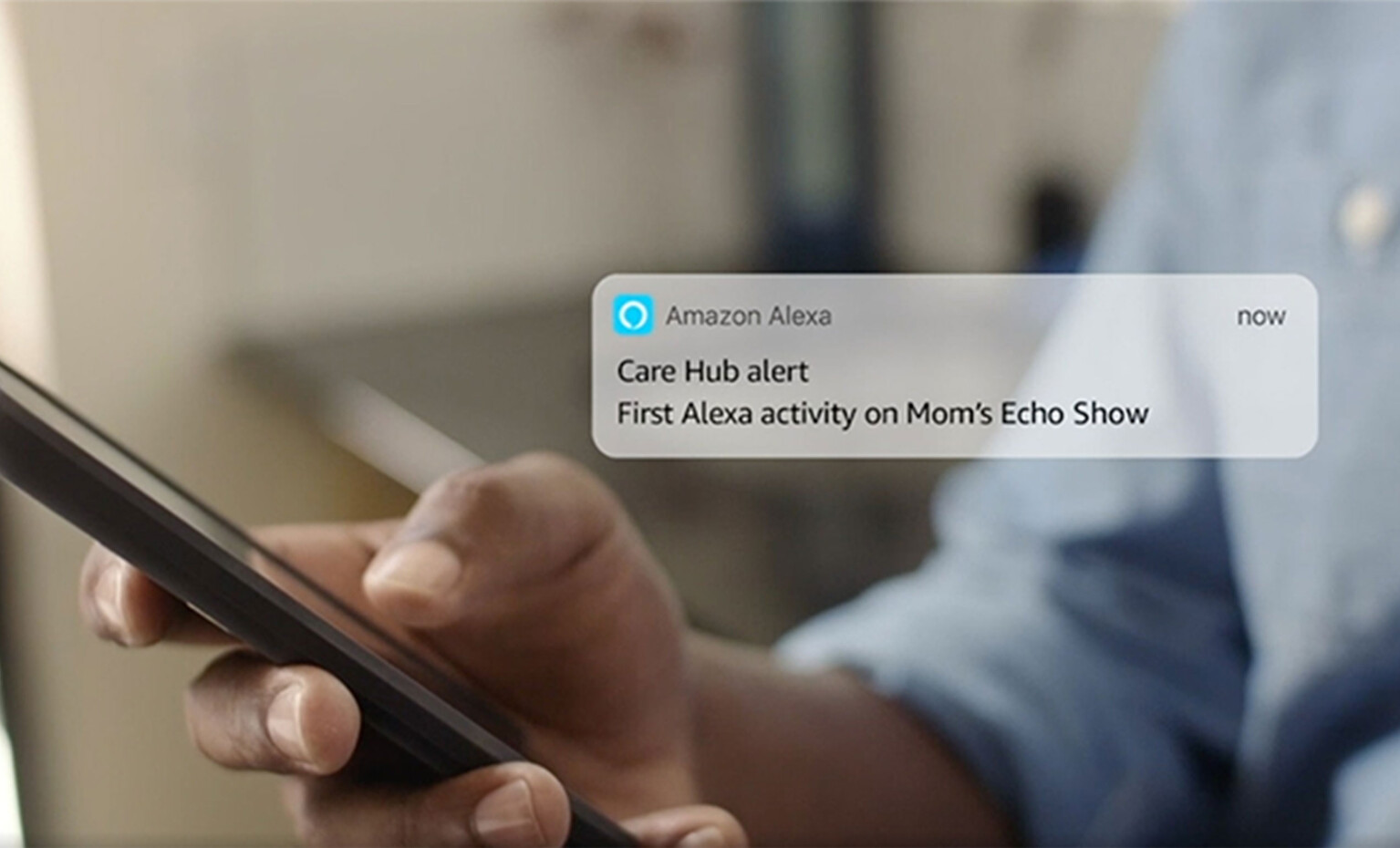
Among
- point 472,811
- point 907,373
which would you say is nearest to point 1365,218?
point 907,373

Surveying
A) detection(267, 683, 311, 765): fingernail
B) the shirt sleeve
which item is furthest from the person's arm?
detection(267, 683, 311, 765): fingernail

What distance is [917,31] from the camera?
52 centimetres

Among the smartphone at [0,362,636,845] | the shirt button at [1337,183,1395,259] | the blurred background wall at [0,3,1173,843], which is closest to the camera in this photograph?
the smartphone at [0,362,636,845]

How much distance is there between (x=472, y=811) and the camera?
0.20 meters

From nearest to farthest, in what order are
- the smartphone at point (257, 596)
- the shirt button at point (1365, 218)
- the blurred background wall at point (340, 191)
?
the smartphone at point (257, 596) → the shirt button at point (1365, 218) → the blurred background wall at point (340, 191)

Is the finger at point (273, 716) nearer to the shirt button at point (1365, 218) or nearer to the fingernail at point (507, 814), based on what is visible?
the fingernail at point (507, 814)

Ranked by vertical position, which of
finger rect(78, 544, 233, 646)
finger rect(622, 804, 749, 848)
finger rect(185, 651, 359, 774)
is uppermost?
finger rect(78, 544, 233, 646)

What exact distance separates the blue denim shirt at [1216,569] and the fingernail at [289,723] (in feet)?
0.58

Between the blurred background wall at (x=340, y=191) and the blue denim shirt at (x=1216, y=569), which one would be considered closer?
the blue denim shirt at (x=1216, y=569)

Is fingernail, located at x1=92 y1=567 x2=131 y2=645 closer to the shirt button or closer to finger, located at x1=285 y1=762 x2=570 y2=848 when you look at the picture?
finger, located at x1=285 y1=762 x2=570 y2=848

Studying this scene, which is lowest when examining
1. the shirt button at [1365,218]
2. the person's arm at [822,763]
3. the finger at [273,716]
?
the person's arm at [822,763]

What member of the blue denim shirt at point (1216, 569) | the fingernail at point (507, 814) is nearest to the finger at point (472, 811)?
the fingernail at point (507, 814)

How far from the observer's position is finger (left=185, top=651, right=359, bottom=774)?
0.19 m

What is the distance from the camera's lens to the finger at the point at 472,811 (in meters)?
0.20
